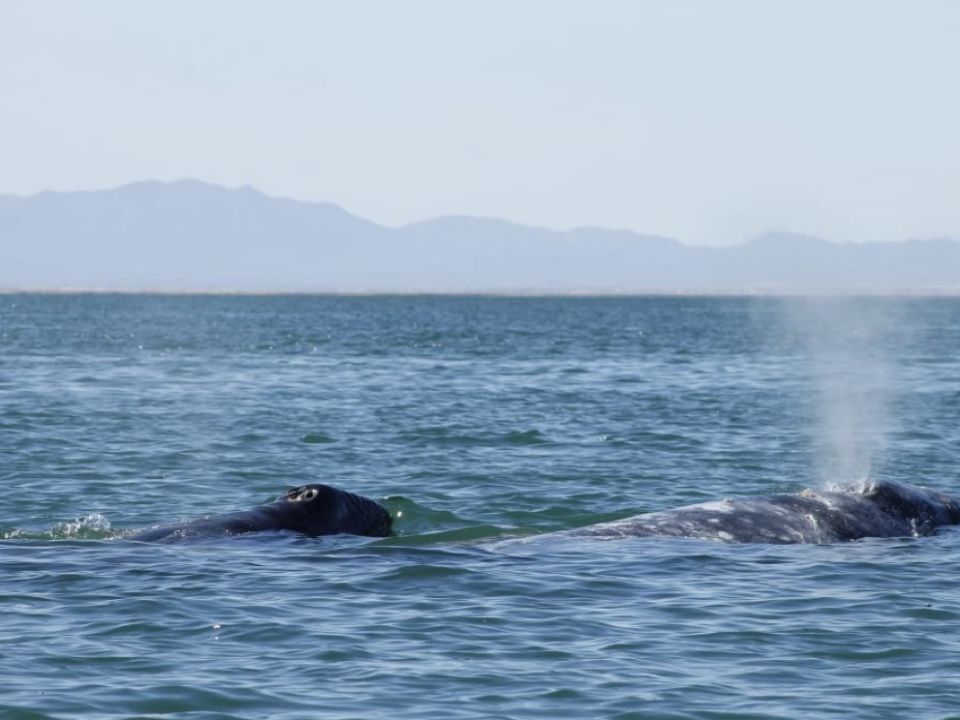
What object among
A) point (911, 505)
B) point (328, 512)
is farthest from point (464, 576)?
point (911, 505)

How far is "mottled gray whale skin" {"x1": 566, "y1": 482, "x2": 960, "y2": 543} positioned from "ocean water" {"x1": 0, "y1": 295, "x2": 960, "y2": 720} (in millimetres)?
440

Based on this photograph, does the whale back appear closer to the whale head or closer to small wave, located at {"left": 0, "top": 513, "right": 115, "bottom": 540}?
the whale head

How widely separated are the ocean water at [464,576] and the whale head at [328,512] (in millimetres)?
597

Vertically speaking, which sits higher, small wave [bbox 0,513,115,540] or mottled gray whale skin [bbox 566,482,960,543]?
mottled gray whale skin [bbox 566,482,960,543]

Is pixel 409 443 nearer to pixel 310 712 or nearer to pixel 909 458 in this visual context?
pixel 909 458

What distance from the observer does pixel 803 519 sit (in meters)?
20.3

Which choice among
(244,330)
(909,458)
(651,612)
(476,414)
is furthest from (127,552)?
(244,330)

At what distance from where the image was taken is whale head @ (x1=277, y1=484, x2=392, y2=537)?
2030 cm

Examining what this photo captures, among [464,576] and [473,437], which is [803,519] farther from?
[473,437]

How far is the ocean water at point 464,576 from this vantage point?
43.7ft

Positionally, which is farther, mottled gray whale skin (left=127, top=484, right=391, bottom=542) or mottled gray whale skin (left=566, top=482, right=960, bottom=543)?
mottled gray whale skin (left=566, top=482, right=960, bottom=543)

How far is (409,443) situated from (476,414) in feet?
25.7

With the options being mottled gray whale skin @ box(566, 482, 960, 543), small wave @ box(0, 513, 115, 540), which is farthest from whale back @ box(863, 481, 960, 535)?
small wave @ box(0, 513, 115, 540)

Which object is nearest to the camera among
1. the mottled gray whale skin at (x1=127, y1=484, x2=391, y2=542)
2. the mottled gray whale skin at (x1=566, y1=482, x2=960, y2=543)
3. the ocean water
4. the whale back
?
the ocean water
